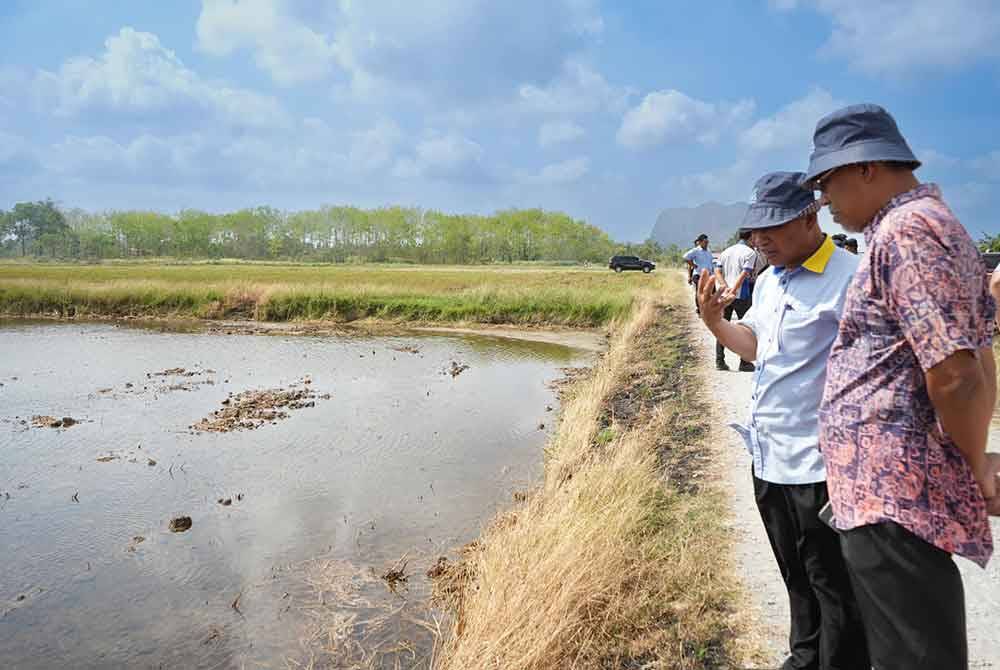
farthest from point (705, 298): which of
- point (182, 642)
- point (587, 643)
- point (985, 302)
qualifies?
point (182, 642)

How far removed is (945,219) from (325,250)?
109m

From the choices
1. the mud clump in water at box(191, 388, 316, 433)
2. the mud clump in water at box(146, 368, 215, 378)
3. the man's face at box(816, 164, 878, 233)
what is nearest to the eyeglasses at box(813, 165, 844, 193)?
the man's face at box(816, 164, 878, 233)

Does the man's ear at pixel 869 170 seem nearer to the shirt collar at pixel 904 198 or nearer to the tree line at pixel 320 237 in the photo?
the shirt collar at pixel 904 198

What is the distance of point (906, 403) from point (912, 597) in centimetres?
43

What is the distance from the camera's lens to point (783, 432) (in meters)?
2.20

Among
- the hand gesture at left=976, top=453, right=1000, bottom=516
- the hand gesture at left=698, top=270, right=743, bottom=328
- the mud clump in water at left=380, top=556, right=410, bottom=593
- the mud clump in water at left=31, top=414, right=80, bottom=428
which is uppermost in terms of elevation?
the hand gesture at left=698, top=270, right=743, bottom=328

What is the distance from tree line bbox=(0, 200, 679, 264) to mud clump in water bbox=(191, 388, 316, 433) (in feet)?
273

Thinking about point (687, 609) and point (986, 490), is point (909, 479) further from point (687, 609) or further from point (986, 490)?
point (687, 609)

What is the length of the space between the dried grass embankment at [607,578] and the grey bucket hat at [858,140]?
211 centimetres

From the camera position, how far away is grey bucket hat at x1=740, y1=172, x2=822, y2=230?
7.13 ft

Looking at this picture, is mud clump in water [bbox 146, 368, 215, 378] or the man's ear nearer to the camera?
the man's ear

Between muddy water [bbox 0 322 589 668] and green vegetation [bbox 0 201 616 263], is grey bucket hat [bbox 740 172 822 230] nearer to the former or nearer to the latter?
muddy water [bbox 0 322 589 668]

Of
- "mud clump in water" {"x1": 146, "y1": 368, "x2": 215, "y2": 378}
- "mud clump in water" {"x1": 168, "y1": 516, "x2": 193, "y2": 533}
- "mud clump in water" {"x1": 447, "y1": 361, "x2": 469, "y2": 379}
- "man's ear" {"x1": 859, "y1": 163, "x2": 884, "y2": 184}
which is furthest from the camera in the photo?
"mud clump in water" {"x1": 447, "y1": 361, "x2": 469, "y2": 379}

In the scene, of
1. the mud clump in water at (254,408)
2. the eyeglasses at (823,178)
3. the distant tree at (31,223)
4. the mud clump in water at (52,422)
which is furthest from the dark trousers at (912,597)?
the distant tree at (31,223)
